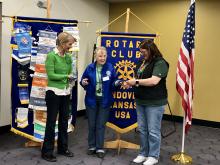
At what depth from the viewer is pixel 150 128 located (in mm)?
3152

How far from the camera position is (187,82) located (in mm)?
3443

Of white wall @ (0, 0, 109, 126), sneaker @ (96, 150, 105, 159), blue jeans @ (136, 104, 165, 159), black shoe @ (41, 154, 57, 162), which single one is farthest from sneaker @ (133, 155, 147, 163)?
white wall @ (0, 0, 109, 126)

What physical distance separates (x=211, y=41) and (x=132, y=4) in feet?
6.14

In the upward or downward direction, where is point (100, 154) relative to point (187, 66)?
downward

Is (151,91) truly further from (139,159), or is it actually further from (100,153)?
(100,153)

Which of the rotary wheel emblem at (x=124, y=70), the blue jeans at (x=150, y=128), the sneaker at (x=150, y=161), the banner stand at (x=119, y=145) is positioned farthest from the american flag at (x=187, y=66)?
the banner stand at (x=119, y=145)

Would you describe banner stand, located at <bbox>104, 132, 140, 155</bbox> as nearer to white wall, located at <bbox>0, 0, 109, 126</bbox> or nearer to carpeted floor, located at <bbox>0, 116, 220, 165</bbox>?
carpeted floor, located at <bbox>0, 116, 220, 165</bbox>

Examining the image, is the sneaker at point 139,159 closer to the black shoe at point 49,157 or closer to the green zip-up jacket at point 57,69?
the black shoe at point 49,157

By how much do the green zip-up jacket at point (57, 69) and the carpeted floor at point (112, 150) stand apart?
0.92 m

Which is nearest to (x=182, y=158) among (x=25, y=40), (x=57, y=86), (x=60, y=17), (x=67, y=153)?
(x=67, y=153)

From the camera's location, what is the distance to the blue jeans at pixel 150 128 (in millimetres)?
3105

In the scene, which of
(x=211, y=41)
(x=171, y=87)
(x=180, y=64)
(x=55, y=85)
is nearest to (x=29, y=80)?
(x=55, y=85)

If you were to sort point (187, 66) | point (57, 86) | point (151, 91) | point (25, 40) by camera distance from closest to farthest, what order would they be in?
point (151, 91)
point (57, 86)
point (187, 66)
point (25, 40)

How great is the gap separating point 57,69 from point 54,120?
1.91ft
